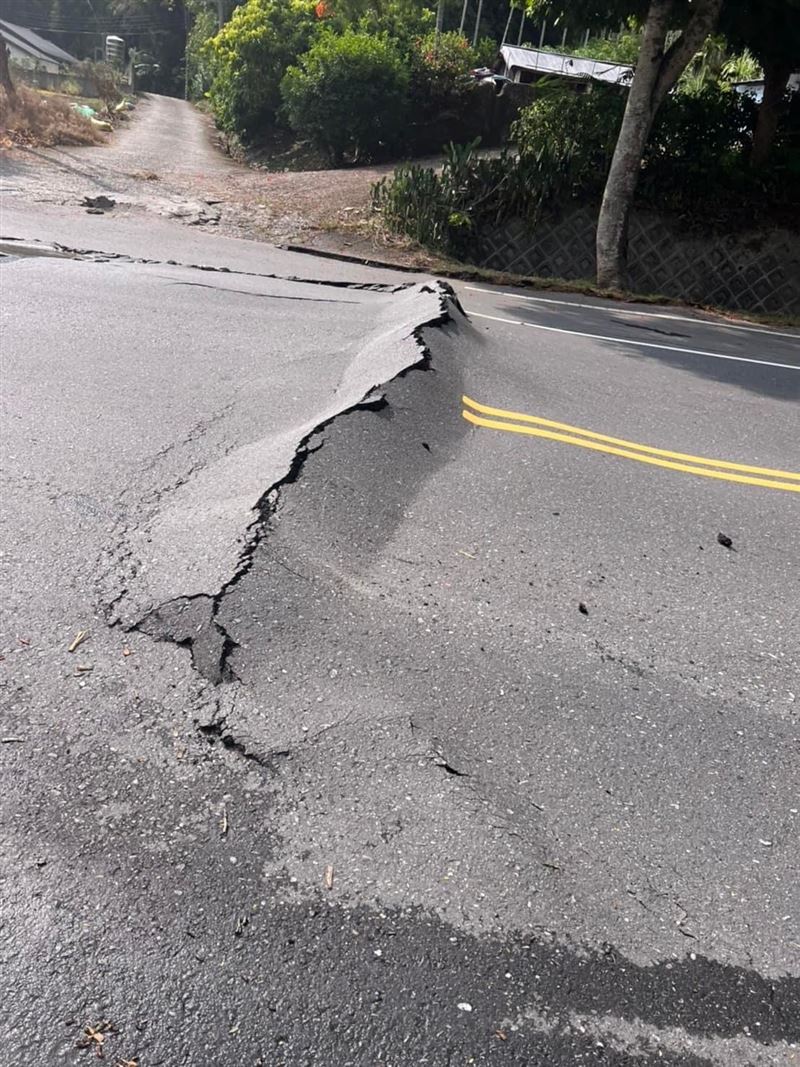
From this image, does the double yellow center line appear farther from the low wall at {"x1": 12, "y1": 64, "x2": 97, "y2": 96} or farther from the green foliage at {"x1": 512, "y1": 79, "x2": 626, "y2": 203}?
the low wall at {"x1": 12, "y1": 64, "x2": 97, "y2": 96}

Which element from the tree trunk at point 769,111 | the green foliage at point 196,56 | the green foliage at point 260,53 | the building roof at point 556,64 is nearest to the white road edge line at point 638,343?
the tree trunk at point 769,111

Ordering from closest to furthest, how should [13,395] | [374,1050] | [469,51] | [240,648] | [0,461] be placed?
[374,1050] < [240,648] < [0,461] < [13,395] < [469,51]

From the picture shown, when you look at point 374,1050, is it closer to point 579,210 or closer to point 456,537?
point 456,537

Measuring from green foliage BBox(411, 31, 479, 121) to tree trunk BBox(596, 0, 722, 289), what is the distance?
1289 cm

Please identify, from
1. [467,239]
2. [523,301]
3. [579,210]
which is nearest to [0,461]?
[523,301]

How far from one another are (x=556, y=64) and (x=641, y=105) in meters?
17.3

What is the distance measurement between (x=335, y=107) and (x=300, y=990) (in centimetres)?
2486

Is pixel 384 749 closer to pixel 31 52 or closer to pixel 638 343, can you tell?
pixel 638 343

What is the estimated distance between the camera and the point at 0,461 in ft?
16.3

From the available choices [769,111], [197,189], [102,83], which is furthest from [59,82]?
[769,111]

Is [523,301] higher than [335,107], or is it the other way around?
[335,107]

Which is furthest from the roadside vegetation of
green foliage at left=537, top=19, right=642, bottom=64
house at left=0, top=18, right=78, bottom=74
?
house at left=0, top=18, right=78, bottom=74

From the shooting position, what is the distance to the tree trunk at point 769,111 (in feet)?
50.5

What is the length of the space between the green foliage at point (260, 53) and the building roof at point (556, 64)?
257 inches
